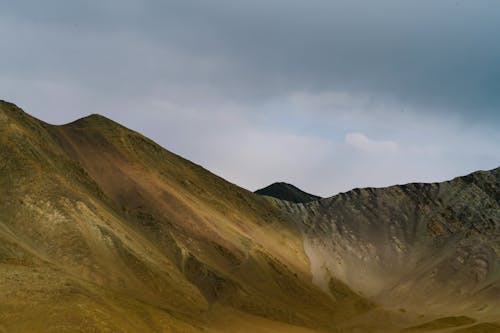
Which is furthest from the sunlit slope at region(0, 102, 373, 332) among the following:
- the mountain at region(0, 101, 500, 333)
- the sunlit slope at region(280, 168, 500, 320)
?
the sunlit slope at region(280, 168, 500, 320)

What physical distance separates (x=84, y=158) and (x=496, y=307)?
9103cm

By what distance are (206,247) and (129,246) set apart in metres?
27.6

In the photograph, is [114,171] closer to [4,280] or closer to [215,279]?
[215,279]

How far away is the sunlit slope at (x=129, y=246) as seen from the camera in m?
64.0

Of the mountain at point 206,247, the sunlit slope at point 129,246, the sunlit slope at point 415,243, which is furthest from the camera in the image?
the sunlit slope at point 415,243

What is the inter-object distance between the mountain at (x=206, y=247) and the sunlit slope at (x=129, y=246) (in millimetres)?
311

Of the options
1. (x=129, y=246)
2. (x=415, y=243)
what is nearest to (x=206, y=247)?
(x=129, y=246)

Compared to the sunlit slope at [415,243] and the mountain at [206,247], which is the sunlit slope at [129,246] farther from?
the sunlit slope at [415,243]

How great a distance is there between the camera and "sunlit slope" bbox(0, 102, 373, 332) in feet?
210

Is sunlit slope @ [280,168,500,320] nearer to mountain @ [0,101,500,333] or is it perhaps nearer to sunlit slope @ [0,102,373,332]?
mountain @ [0,101,500,333]

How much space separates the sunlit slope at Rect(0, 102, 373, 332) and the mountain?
12.2 inches

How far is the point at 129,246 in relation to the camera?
9350 cm

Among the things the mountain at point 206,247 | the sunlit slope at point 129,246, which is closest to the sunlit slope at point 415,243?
the mountain at point 206,247

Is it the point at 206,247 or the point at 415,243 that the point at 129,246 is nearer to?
the point at 206,247
